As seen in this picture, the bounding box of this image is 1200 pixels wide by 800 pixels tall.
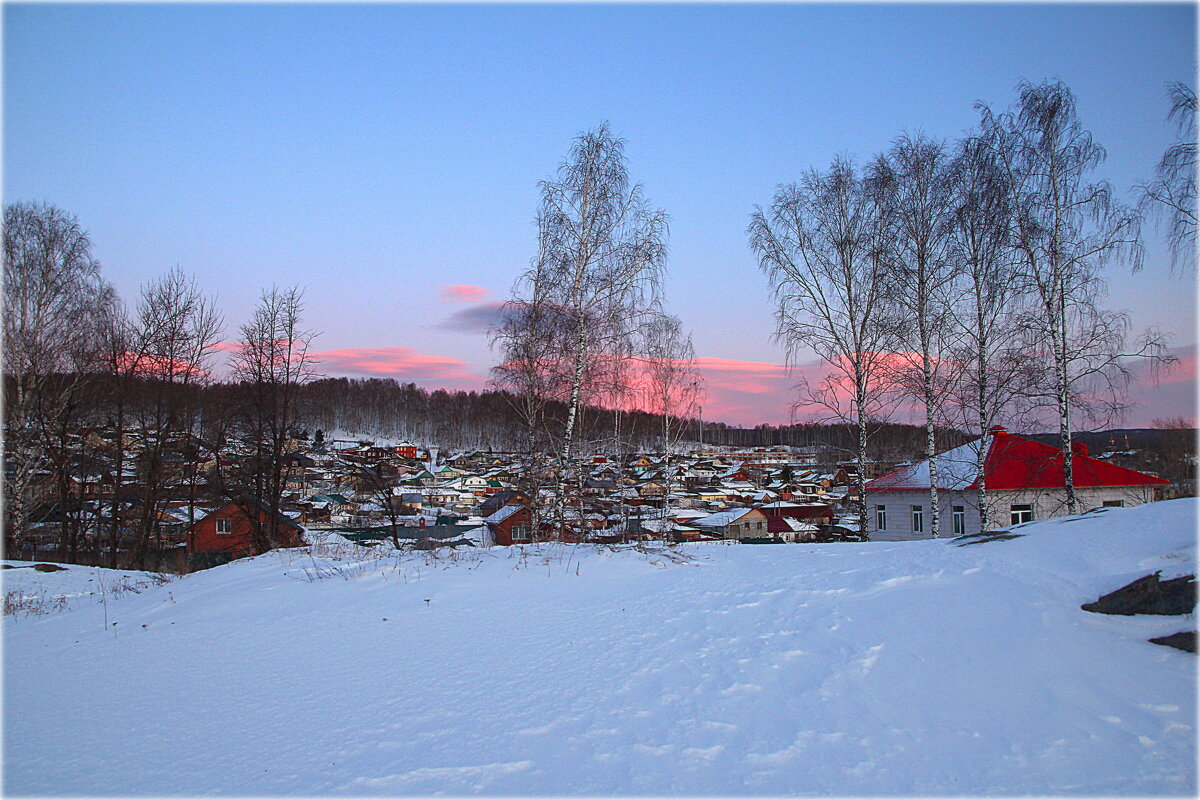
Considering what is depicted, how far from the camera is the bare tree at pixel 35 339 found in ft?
60.8

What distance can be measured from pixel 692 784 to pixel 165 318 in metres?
23.5

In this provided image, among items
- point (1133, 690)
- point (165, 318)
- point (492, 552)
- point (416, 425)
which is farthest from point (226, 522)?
point (416, 425)

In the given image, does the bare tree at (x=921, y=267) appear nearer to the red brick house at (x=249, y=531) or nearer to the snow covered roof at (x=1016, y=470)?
the snow covered roof at (x=1016, y=470)

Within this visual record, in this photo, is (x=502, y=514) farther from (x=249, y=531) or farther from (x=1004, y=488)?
(x=1004, y=488)

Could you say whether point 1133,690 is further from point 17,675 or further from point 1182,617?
point 17,675

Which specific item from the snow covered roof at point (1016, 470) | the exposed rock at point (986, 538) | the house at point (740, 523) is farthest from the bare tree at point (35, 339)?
the house at point (740, 523)

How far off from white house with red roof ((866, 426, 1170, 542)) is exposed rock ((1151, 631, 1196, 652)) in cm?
1599

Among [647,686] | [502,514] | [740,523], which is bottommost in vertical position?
[740,523]

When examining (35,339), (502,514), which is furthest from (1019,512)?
(35,339)

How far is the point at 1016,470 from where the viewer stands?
71.0 ft

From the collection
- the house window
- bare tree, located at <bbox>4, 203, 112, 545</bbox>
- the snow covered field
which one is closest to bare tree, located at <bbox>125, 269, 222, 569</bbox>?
bare tree, located at <bbox>4, 203, 112, 545</bbox>

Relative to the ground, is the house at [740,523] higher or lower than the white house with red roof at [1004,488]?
lower

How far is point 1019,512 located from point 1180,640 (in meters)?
19.5

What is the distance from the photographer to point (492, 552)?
10141 mm
